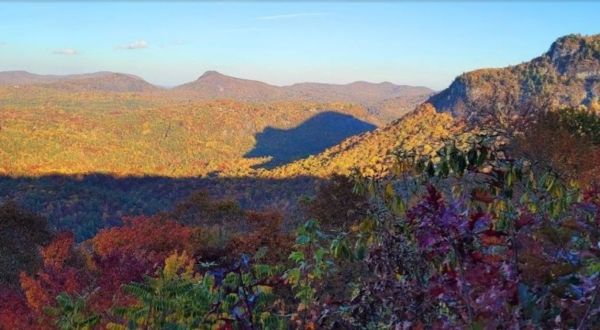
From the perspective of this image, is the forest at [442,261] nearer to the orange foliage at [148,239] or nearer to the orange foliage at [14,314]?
the orange foliage at [14,314]

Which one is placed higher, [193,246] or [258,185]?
[193,246]

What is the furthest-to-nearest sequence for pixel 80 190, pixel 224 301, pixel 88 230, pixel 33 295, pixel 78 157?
pixel 78 157, pixel 80 190, pixel 88 230, pixel 33 295, pixel 224 301

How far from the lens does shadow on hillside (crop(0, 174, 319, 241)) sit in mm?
79500

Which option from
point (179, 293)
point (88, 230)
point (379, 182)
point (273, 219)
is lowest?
point (88, 230)

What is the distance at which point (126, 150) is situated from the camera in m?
168

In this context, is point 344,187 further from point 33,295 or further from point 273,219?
point 33,295

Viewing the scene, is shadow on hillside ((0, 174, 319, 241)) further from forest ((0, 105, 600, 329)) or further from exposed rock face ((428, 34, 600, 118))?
forest ((0, 105, 600, 329))

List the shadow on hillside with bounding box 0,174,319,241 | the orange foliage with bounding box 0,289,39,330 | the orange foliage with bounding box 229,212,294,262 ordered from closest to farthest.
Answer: the orange foliage with bounding box 0,289,39,330 < the orange foliage with bounding box 229,212,294,262 < the shadow on hillside with bounding box 0,174,319,241

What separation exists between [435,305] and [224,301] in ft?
4.63

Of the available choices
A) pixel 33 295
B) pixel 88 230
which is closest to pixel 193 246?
pixel 33 295

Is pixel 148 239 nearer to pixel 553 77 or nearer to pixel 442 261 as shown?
pixel 442 261

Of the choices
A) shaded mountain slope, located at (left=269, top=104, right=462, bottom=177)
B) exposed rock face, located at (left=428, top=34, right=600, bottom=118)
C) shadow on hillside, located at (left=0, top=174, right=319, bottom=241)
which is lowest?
shadow on hillside, located at (left=0, top=174, right=319, bottom=241)

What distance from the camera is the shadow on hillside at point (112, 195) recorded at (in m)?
79.5

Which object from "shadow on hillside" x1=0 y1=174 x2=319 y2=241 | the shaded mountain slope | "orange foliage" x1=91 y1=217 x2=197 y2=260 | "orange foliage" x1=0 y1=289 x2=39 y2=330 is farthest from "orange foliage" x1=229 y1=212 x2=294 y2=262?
the shaded mountain slope
